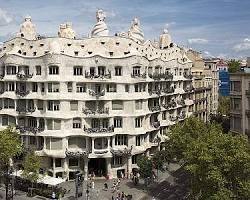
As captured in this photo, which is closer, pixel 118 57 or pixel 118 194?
pixel 118 194

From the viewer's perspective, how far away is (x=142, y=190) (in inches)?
2726

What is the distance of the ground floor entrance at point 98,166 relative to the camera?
7706 centimetres

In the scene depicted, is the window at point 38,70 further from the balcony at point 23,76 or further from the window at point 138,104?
the window at point 138,104

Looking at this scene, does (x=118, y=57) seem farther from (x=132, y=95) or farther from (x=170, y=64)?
(x=170, y=64)

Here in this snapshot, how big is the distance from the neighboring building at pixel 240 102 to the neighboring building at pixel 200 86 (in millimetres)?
32124

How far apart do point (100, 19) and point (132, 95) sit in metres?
17.3

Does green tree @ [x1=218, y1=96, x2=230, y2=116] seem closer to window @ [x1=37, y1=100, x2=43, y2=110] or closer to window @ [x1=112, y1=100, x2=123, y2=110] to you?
window @ [x1=112, y1=100, x2=123, y2=110]

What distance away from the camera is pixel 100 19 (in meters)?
83.9

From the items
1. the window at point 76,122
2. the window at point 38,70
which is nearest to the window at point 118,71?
the window at point 76,122

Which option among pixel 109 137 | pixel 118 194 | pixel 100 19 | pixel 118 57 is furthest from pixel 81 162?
pixel 100 19


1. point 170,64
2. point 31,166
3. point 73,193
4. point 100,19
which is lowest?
point 73,193

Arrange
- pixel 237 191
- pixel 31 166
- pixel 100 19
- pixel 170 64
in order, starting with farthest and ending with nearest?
pixel 170 64
pixel 100 19
pixel 31 166
pixel 237 191

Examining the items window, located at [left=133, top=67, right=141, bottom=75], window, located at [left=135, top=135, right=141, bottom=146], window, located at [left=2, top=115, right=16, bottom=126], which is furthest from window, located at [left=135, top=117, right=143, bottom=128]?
window, located at [left=2, top=115, right=16, bottom=126]

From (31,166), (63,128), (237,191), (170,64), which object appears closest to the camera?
(237,191)
